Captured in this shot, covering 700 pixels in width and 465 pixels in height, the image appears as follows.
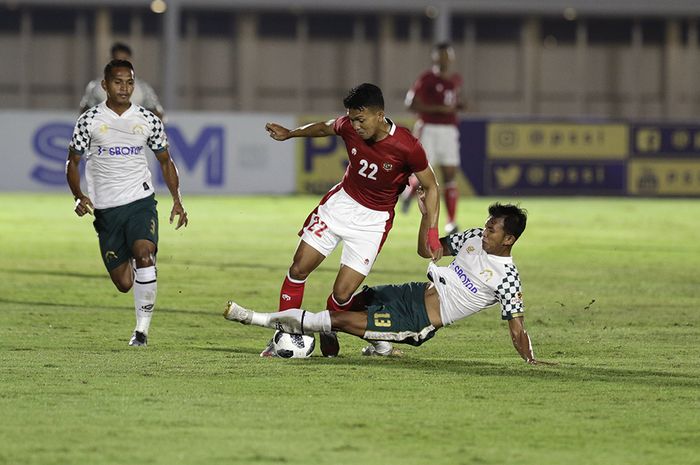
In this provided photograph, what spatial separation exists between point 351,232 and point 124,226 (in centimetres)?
178

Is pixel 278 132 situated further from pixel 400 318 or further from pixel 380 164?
pixel 400 318

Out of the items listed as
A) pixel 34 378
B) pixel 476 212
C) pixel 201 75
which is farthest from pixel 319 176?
pixel 34 378

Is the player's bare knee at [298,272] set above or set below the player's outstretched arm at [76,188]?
below

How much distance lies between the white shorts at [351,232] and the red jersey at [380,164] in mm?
73

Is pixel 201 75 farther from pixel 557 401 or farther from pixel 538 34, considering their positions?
pixel 557 401

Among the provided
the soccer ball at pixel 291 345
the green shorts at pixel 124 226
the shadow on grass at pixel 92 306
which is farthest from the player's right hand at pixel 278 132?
the shadow on grass at pixel 92 306

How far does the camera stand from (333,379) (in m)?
8.45

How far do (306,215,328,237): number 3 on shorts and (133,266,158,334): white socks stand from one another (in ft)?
3.92

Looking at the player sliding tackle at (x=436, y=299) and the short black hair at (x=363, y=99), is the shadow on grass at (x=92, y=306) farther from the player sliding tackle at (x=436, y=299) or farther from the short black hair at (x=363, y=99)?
the short black hair at (x=363, y=99)

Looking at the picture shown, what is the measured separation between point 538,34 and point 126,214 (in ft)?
110

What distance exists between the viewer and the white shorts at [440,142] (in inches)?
840

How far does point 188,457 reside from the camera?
6.18m

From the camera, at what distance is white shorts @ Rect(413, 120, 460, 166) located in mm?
21344

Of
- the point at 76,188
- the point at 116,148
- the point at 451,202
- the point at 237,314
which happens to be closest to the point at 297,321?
the point at 237,314
